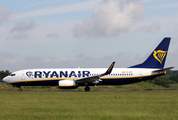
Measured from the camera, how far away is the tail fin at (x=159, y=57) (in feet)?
133

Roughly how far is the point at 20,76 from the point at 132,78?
17.6 meters

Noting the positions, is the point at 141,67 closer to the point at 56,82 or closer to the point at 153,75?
the point at 153,75

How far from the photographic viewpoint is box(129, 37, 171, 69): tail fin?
4069 cm

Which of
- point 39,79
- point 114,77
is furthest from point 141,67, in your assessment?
point 39,79

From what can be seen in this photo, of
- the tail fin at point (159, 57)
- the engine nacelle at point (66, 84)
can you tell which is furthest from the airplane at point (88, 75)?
the engine nacelle at point (66, 84)

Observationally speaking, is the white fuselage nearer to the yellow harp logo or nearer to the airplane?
the airplane

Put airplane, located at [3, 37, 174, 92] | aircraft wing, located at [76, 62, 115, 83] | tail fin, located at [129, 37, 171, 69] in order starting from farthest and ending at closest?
tail fin, located at [129, 37, 171, 69] < airplane, located at [3, 37, 174, 92] < aircraft wing, located at [76, 62, 115, 83]

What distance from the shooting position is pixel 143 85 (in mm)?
56125

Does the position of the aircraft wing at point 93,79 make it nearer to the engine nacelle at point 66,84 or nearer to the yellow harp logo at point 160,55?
the engine nacelle at point 66,84

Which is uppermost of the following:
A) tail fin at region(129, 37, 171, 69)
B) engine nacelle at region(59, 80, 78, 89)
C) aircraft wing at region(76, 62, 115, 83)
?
tail fin at region(129, 37, 171, 69)

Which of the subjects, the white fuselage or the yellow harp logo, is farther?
the yellow harp logo

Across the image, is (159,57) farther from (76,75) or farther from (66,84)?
(66,84)

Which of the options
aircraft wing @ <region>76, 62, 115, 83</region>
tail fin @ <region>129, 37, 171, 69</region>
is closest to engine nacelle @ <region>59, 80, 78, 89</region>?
aircraft wing @ <region>76, 62, 115, 83</region>

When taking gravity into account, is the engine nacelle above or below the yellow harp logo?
below
